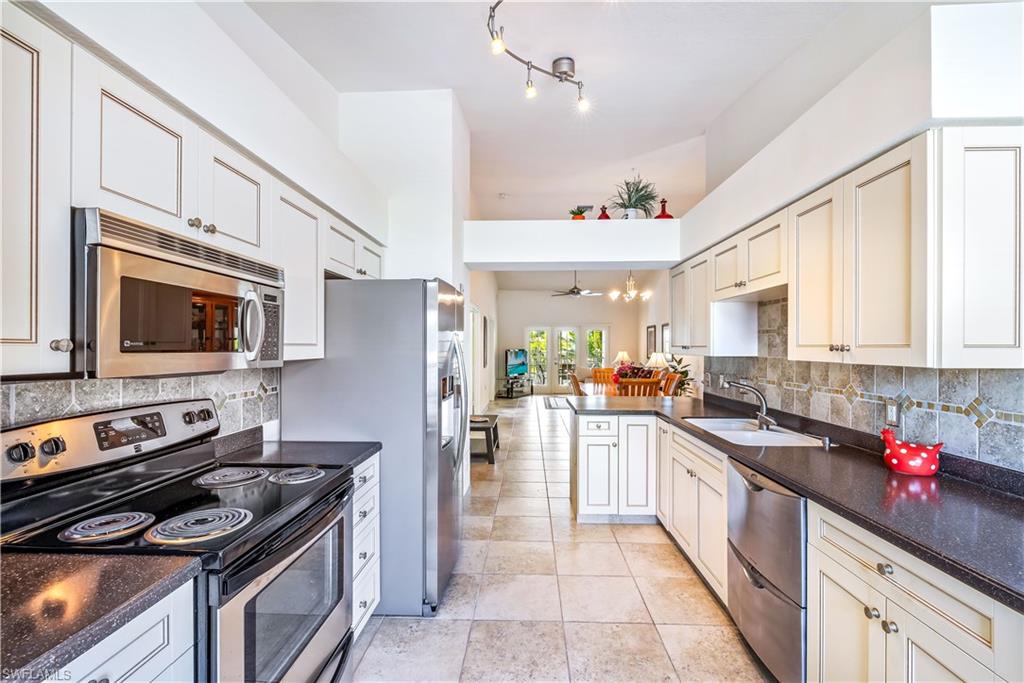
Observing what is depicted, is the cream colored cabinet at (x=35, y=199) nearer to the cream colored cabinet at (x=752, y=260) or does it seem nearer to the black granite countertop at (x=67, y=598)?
the black granite countertop at (x=67, y=598)

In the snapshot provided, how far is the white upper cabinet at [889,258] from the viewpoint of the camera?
143 cm

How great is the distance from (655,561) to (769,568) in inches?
45.0

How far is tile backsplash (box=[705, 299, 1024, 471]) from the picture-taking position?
58.8 inches

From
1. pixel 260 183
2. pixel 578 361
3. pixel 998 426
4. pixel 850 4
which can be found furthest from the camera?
pixel 578 361

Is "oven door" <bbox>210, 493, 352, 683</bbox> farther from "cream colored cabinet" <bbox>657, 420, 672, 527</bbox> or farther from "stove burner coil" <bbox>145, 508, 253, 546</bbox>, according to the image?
"cream colored cabinet" <bbox>657, 420, 672, 527</bbox>

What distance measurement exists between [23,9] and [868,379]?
3.07m

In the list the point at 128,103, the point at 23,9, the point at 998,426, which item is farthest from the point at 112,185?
the point at 998,426

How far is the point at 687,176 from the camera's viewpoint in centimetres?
516

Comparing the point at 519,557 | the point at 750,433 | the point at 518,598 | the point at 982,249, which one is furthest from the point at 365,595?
the point at 982,249

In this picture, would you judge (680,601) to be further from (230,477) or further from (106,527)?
(106,527)

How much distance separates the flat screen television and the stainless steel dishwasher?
9.72m

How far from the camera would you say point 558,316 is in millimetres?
11953

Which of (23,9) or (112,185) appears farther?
(112,185)

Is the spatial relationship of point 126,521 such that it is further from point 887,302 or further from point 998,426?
point 998,426
